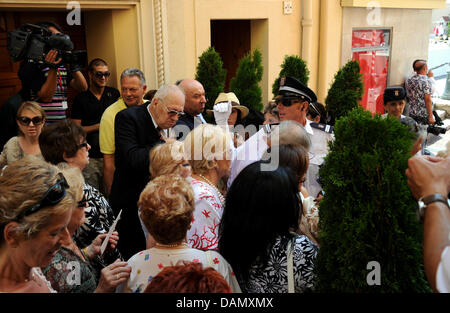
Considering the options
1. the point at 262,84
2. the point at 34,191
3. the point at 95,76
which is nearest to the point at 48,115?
the point at 95,76

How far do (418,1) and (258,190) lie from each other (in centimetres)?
867

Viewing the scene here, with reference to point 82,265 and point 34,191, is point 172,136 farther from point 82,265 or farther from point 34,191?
point 34,191

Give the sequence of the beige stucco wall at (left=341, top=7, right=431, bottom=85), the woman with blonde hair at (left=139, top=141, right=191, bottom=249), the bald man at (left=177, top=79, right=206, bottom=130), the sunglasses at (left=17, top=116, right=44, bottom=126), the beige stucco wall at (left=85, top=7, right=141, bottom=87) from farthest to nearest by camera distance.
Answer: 1. the beige stucco wall at (left=341, top=7, right=431, bottom=85)
2. the beige stucco wall at (left=85, top=7, right=141, bottom=87)
3. the bald man at (left=177, top=79, right=206, bottom=130)
4. the sunglasses at (left=17, top=116, right=44, bottom=126)
5. the woman with blonde hair at (left=139, top=141, right=191, bottom=249)

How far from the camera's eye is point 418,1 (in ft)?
29.0

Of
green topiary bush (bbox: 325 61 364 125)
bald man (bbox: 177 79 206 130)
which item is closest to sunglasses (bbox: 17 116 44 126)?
→ bald man (bbox: 177 79 206 130)

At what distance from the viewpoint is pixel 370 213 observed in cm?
161

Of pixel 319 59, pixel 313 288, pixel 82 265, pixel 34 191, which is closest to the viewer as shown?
pixel 34 191

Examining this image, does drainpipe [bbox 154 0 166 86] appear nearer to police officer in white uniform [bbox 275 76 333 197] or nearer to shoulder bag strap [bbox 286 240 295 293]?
police officer in white uniform [bbox 275 76 333 197]

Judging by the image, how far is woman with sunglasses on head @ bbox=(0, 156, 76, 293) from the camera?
4.98ft

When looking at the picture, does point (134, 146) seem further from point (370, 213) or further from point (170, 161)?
point (370, 213)

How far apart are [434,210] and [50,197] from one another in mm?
1394

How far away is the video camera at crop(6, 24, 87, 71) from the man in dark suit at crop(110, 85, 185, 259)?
3.50 ft

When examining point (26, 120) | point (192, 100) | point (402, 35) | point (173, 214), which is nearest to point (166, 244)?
point (173, 214)

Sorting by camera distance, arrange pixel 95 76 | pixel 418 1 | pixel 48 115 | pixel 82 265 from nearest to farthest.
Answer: pixel 82 265
pixel 48 115
pixel 95 76
pixel 418 1
